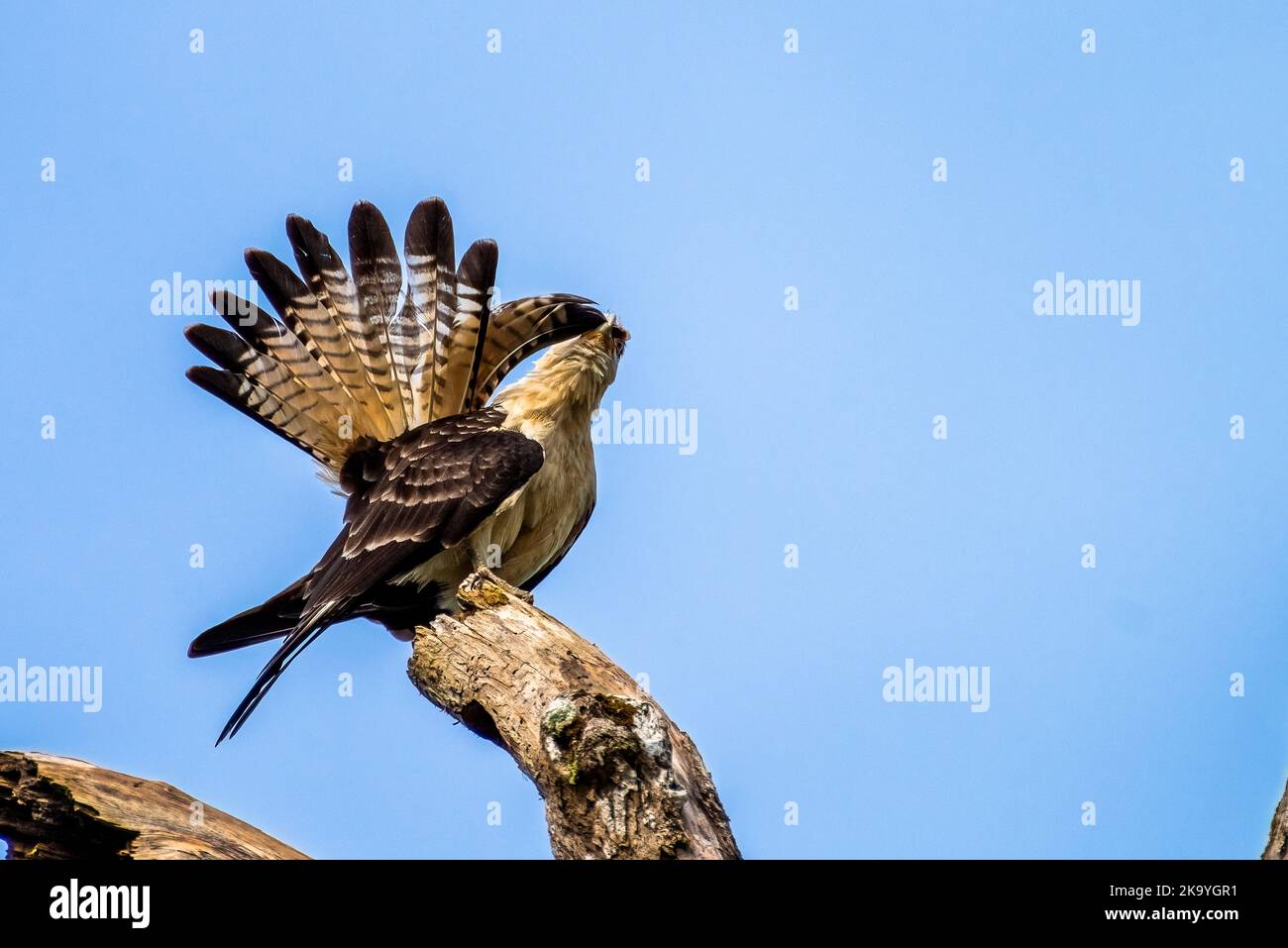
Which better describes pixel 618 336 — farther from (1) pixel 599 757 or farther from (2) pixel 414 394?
(1) pixel 599 757

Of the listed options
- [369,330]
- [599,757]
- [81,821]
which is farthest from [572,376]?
[81,821]

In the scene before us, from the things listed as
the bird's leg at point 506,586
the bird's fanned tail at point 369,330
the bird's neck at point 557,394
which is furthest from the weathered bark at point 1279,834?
the bird's fanned tail at point 369,330

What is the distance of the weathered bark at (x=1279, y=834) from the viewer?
426 centimetres

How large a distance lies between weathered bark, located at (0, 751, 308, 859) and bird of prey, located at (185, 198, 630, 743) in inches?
101

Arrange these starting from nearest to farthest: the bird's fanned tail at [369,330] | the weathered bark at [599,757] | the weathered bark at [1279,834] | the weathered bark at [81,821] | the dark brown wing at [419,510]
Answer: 1. the weathered bark at [1279,834]
2. the weathered bark at [599,757]
3. the weathered bark at [81,821]
4. the dark brown wing at [419,510]
5. the bird's fanned tail at [369,330]

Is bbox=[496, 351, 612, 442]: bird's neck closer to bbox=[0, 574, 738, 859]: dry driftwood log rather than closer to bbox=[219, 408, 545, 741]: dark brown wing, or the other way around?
bbox=[219, 408, 545, 741]: dark brown wing

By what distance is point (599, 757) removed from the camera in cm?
484

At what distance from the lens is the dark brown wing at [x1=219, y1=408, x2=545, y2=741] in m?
7.60

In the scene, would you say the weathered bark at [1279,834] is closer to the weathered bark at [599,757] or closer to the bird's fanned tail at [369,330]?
the weathered bark at [599,757]

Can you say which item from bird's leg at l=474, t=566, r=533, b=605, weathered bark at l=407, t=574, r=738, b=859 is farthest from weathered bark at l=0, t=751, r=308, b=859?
bird's leg at l=474, t=566, r=533, b=605
